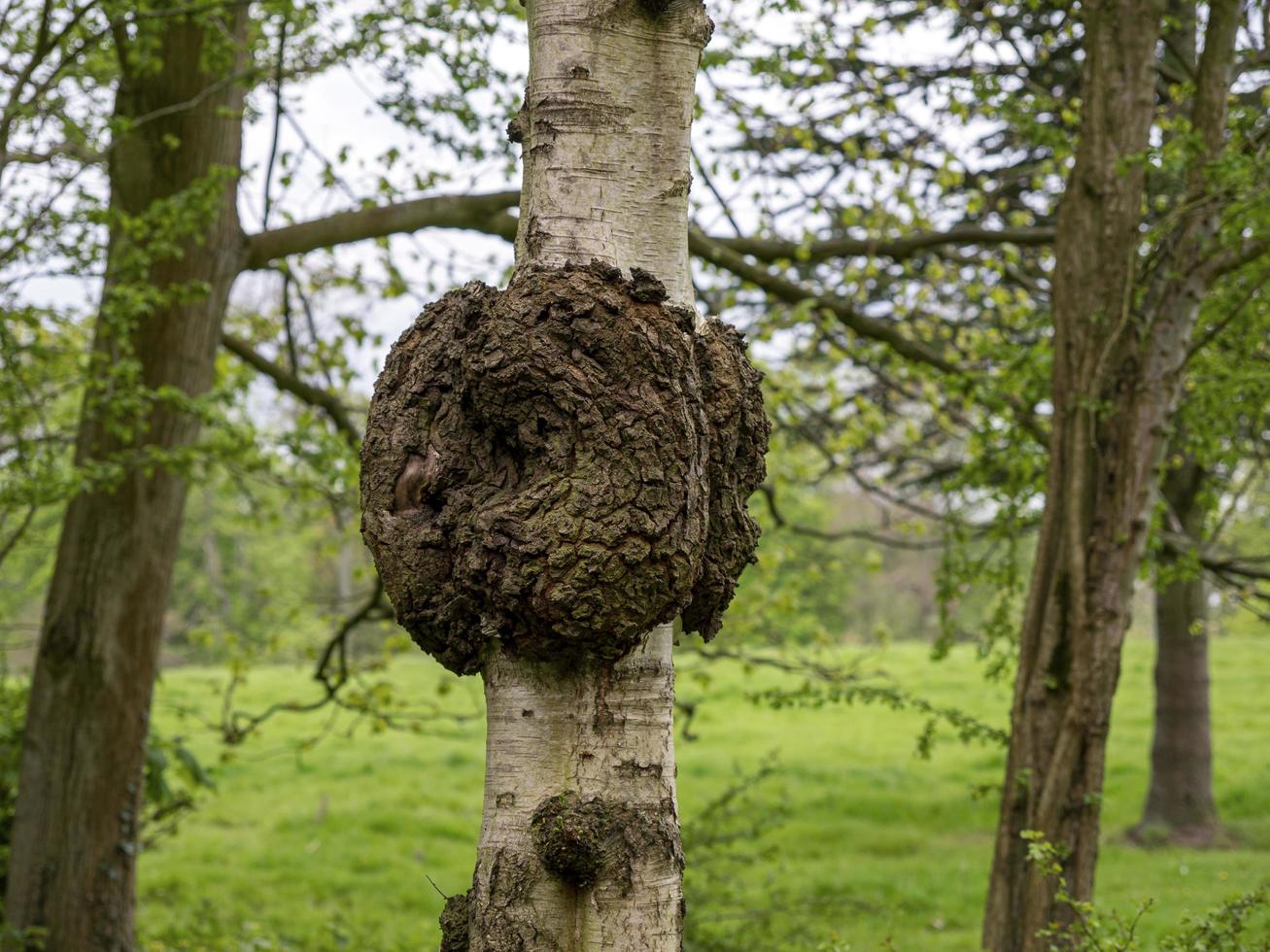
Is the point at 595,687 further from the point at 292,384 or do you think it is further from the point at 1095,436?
the point at 292,384

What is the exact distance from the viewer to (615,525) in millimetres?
2270

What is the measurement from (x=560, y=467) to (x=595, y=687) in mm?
444

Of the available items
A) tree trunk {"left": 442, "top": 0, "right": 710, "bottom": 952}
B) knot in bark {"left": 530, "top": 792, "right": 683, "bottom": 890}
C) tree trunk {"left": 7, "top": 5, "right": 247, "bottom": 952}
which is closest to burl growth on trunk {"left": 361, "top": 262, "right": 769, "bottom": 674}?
tree trunk {"left": 442, "top": 0, "right": 710, "bottom": 952}

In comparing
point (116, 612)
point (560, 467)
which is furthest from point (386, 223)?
point (560, 467)

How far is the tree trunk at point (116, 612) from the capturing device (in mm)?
6703

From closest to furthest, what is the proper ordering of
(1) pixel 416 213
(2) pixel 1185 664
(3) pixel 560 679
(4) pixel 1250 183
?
1. (3) pixel 560 679
2. (4) pixel 1250 183
3. (1) pixel 416 213
4. (2) pixel 1185 664

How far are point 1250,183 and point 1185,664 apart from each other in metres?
9.45

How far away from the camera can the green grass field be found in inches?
332

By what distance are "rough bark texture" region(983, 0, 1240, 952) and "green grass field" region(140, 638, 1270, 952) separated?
120 cm

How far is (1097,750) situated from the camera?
4.65 metres

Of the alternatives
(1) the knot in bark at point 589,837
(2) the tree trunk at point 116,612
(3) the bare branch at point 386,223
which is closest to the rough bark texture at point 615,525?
(1) the knot in bark at point 589,837

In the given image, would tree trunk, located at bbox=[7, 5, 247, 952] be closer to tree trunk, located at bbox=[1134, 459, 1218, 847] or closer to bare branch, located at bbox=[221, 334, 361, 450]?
bare branch, located at bbox=[221, 334, 361, 450]

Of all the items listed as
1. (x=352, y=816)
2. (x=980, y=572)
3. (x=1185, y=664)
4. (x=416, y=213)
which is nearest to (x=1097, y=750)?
(x=980, y=572)

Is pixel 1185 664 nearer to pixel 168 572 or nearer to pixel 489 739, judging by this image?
pixel 168 572
